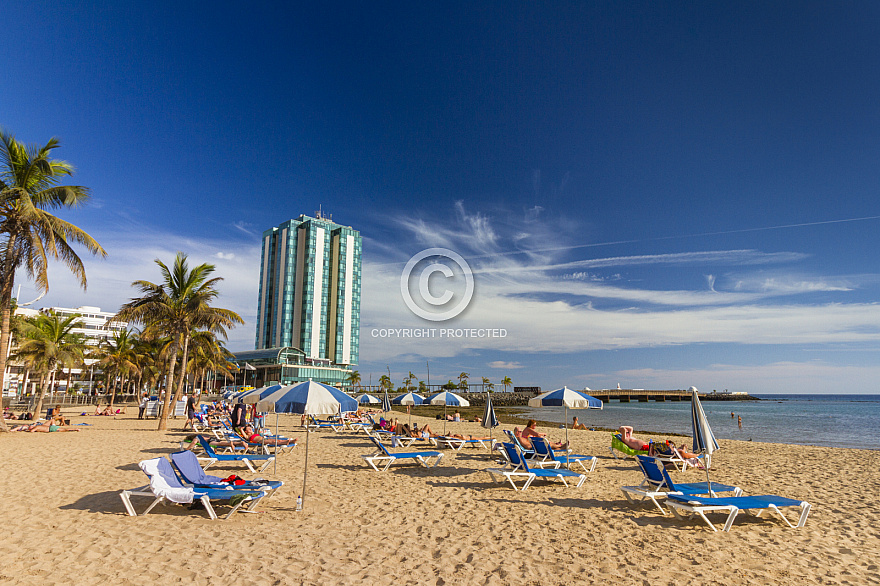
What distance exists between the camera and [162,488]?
6.46 meters

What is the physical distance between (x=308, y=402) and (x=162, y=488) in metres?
2.17

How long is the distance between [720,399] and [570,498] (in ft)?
500

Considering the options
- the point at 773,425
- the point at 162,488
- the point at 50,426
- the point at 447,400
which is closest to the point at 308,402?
the point at 162,488

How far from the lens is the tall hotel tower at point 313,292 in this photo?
93.1 meters

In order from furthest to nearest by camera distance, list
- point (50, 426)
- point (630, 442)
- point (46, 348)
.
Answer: point (46, 348) < point (50, 426) < point (630, 442)

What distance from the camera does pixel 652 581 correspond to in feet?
15.6

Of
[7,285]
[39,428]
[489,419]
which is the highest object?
[7,285]

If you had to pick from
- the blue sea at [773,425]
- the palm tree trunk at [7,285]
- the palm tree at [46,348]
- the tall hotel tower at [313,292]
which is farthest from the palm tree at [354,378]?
the palm tree trunk at [7,285]

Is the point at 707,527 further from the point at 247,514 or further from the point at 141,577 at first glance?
the point at 141,577

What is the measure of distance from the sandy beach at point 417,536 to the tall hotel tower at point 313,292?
8391 centimetres

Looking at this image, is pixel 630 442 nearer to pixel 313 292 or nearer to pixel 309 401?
pixel 309 401

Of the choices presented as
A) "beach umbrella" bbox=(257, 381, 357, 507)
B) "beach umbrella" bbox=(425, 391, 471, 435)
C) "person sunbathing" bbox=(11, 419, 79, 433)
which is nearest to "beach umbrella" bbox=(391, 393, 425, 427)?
"beach umbrella" bbox=(425, 391, 471, 435)

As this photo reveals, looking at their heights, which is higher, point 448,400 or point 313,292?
point 313,292

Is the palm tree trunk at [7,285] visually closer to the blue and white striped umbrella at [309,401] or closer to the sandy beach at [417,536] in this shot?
the sandy beach at [417,536]
